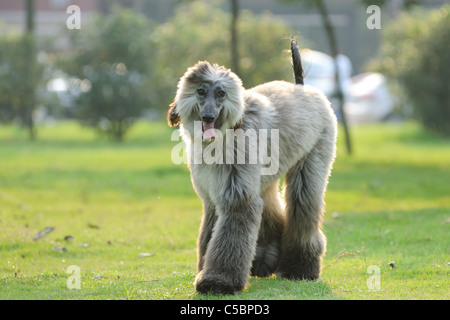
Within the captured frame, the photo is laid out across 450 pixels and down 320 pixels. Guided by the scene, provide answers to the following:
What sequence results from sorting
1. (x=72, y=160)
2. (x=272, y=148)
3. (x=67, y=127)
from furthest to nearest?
(x=67, y=127), (x=72, y=160), (x=272, y=148)

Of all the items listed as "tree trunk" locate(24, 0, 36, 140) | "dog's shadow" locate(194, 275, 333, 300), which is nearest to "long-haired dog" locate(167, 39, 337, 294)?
"dog's shadow" locate(194, 275, 333, 300)

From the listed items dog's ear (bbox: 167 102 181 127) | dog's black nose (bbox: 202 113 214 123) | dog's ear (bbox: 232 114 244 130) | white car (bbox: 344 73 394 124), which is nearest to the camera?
dog's black nose (bbox: 202 113 214 123)

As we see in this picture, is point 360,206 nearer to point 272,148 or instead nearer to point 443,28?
point 272,148

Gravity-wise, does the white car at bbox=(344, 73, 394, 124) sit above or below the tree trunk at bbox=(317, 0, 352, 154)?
below

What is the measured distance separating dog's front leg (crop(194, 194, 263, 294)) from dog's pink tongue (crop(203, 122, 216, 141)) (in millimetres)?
560

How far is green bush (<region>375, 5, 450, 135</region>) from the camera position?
2208 cm

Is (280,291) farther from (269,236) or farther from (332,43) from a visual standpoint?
(332,43)

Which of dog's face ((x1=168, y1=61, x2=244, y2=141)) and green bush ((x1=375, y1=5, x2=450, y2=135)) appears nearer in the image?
dog's face ((x1=168, y1=61, x2=244, y2=141))

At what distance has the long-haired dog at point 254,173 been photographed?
19.2ft

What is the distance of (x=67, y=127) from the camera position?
27750mm

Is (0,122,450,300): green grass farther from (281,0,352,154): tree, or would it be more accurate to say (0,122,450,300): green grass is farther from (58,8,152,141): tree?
(58,8,152,141): tree

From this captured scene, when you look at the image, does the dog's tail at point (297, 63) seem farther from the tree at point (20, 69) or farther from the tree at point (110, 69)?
the tree at point (20, 69)

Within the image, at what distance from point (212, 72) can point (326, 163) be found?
5.33 ft

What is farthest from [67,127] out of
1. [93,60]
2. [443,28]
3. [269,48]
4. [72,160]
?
[443,28]
